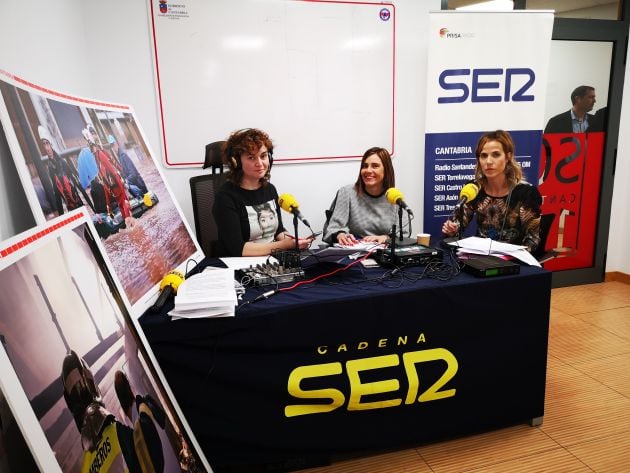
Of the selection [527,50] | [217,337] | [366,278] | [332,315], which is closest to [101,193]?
[217,337]

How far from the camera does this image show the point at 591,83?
11.8 ft

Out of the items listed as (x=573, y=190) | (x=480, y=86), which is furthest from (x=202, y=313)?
(x=573, y=190)

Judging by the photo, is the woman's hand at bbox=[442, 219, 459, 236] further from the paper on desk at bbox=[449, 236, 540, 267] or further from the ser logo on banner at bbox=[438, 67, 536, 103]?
the ser logo on banner at bbox=[438, 67, 536, 103]

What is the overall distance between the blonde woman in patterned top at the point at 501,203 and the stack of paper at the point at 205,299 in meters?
1.40

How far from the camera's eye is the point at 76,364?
957 millimetres

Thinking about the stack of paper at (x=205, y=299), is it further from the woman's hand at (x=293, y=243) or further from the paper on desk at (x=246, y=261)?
the woman's hand at (x=293, y=243)

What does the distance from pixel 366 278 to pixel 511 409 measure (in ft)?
2.97

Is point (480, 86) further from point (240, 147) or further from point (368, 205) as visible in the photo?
point (240, 147)

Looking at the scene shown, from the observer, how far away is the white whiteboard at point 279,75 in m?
2.88

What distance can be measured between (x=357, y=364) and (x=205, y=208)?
141 centimetres

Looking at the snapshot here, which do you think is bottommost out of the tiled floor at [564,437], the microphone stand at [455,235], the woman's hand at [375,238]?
the tiled floor at [564,437]

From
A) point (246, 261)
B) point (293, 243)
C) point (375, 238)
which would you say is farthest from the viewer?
point (375, 238)

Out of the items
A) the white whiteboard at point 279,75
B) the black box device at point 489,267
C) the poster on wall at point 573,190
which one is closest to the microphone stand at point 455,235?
the black box device at point 489,267

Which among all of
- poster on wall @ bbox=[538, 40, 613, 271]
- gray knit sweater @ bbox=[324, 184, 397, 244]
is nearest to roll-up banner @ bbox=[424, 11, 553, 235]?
poster on wall @ bbox=[538, 40, 613, 271]
